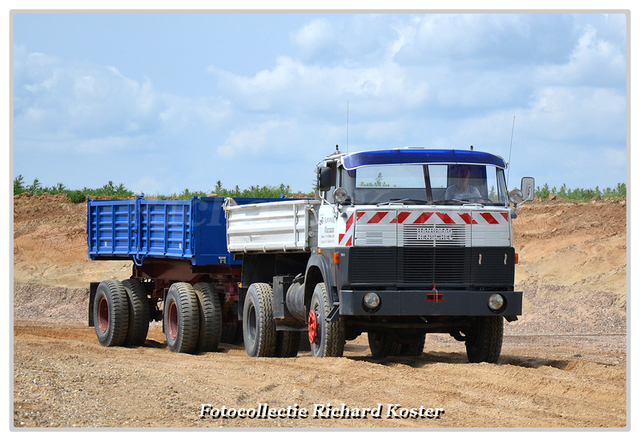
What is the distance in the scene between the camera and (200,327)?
15250 millimetres

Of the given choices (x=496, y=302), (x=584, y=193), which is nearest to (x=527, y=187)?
(x=496, y=302)

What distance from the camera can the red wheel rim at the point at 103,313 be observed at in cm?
1745

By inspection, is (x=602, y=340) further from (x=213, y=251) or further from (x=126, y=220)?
(x=126, y=220)

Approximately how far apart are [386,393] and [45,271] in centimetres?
2850

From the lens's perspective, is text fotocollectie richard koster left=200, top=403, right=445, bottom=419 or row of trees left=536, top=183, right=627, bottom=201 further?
row of trees left=536, top=183, right=627, bottom=201

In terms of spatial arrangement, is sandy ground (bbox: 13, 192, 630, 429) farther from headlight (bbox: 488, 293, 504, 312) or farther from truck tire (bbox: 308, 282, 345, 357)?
headlight (bbox: 488, 293, 504, 312)

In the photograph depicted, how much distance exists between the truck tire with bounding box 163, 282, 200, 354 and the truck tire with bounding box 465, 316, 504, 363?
523 cm

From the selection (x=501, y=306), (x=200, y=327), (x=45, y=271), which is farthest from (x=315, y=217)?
(x=45, y=271)

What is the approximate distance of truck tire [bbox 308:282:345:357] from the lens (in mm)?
11500

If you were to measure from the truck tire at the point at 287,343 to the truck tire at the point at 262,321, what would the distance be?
0.13m

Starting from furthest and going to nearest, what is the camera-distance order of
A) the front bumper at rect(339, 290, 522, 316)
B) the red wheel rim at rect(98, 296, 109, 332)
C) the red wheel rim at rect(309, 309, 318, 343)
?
the red wheel rim at rect(98, 296, 109, 332) < the red wheel rim at rect(309, 309, 318, 343) < the front bumper at rect(339, 290, 522, 316)

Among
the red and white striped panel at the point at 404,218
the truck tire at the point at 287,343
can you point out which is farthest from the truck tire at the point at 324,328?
the truck tire at the point at 287,343

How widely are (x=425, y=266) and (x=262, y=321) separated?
3.58 m

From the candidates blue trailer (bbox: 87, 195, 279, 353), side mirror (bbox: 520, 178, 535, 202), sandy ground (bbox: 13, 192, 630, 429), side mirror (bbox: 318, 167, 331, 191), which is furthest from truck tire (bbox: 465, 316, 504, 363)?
blue trailer (bbox: 87, 195, 279, 353)
